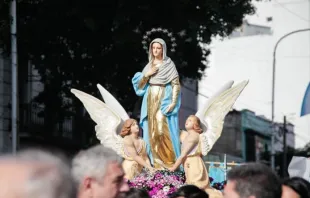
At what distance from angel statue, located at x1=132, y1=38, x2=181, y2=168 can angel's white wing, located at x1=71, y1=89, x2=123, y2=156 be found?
48cm

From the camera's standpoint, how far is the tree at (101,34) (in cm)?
1964

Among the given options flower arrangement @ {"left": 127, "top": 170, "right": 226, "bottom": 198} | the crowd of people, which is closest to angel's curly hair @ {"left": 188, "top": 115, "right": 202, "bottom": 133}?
flower arrangement @ {"left": 127, "top": 170, "right": 226, "bottom": 198}

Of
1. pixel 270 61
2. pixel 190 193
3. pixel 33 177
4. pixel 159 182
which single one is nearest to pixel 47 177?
pixel 33 177

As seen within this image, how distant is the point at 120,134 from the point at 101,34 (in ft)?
28.8

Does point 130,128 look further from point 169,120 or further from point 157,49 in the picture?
point 157,49

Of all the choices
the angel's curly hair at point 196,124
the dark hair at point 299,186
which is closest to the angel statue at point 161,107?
the angel's curly hair at point 196,124

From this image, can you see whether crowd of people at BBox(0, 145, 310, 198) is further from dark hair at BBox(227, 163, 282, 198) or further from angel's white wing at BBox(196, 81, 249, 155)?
angel's white wing at BBox(196, 81, 249, 155)

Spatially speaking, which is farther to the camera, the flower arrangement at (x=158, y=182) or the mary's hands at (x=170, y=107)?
the mary's hands at (x=170, y=107)

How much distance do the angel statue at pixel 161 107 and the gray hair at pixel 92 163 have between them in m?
7.91

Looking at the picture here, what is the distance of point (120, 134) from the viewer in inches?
461

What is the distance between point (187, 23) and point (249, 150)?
26.6 m

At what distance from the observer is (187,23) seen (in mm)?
20047

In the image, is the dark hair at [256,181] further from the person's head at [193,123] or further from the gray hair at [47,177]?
the person's head at [193,123]

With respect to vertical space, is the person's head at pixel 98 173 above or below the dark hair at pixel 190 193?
above
